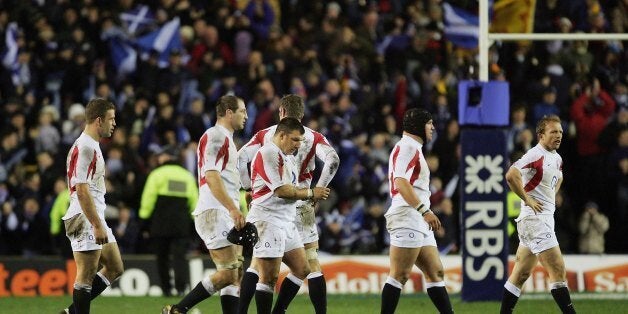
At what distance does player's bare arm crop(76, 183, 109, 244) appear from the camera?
13.0 metres

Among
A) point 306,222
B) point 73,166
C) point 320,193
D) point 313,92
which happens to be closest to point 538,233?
point 306,222

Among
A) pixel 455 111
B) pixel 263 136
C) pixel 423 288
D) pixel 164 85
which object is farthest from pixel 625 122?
pixel 263 136

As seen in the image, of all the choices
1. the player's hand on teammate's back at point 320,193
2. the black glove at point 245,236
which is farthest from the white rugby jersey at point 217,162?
the player's hand on teammate's back at point 320,193

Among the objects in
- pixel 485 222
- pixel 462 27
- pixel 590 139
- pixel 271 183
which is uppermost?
pixel 462 27

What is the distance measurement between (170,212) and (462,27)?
735 cm

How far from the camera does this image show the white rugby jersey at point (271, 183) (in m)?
13.2

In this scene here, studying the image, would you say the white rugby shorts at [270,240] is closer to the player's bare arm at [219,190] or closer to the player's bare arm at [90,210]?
the player's bare arm at [219,190]

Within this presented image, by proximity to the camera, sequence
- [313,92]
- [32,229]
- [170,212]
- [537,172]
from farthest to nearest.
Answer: [313,92], [32,229], [170,212], [537,172]

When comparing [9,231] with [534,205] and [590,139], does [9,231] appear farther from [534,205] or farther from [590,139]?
[534,205]

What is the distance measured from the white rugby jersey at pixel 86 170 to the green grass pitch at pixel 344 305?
118 inches

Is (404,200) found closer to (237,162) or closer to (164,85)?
(237,162)

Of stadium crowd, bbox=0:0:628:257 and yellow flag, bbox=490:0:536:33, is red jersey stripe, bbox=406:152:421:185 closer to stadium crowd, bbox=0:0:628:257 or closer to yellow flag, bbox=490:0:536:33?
yellow flag, bbox=490:0:536:33

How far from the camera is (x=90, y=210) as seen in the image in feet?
42.9

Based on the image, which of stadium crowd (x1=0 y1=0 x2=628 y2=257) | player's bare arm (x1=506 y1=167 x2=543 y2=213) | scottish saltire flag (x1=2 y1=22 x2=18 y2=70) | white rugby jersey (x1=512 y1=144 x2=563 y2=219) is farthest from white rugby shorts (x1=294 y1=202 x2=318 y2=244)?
scottish saltire flag (x1=2 y1=22 x2=18 y2=70)
